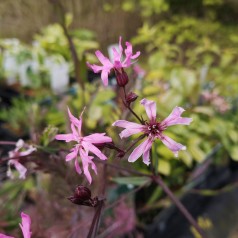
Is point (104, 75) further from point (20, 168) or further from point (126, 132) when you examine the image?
point (20, 168)

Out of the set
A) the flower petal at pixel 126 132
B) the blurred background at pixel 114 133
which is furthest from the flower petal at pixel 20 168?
the flower petal at pixel 126 132

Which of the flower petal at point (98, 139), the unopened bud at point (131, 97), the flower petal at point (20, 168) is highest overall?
the unopened bud at point (131, 97)

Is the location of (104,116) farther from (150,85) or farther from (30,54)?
(30,54)

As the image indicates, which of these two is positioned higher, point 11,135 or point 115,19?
point 115,19

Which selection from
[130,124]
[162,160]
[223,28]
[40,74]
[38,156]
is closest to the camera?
[130,124]

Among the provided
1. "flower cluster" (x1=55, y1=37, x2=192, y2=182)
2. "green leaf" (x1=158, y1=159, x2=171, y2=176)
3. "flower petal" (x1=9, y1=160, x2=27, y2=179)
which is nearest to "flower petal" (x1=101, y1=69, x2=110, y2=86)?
"flower cluster" (x1=55, y1=37, x2=192, y2=182)

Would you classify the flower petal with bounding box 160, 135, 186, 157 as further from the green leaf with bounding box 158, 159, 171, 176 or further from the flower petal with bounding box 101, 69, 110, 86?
the green leaf with bounding box 158, 159, 171, 176

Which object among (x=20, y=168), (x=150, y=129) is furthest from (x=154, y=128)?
(x=20, y=168)

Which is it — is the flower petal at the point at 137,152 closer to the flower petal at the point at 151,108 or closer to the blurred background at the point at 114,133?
the flower petal at the point at 151,108

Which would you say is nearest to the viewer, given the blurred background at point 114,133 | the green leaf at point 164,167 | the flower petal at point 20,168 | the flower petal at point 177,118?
the flower petal at point 177,118

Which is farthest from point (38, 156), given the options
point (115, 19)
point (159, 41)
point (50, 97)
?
point (115, 19)
